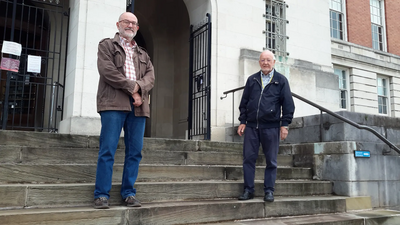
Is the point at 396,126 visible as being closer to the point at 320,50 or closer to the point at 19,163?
the point at 320,50

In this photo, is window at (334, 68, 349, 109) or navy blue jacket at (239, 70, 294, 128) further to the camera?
window at (334, 68, 349, 109)

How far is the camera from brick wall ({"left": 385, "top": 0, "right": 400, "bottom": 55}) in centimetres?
1775

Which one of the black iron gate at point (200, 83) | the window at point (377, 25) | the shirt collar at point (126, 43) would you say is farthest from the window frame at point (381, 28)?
the shirt collar at point (126, 43)

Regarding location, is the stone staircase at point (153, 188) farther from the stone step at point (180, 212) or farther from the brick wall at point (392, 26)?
the brick wall at point (392, 26)

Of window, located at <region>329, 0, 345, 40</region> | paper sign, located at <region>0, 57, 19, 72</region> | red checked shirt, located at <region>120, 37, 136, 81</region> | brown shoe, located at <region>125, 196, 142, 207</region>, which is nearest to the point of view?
brown shoe, located at <region>125, 196, 142, 207</region>

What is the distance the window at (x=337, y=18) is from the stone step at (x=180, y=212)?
12.1 metres

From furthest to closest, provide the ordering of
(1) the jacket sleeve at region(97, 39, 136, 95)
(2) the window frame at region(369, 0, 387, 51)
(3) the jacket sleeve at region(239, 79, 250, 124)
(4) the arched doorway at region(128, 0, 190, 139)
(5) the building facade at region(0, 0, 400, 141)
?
(2) the window frame at region(369, 0, 387, 51), (4) the arched doorway at region(128, 0, 190, 139), (5) the building facade at region(0, 0, 400, 141), (3) the jacket sleeve at region(239, 79, 250, 124), (1) the jacket sleeve at region(97, 39, 136, 95)

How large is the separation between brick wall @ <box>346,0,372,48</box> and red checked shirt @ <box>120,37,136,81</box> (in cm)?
1414

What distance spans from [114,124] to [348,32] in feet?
48.6

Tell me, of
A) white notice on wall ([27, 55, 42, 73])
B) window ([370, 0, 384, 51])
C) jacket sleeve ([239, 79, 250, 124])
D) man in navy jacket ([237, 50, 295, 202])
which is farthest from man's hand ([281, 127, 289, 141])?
window ([370, 0, 384, 51])

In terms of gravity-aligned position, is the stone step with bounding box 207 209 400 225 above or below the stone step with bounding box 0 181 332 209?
below

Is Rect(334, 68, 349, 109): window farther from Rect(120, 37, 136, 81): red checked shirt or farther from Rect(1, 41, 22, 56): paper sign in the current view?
Rect(120, 37, 136, 81): red checked shirt

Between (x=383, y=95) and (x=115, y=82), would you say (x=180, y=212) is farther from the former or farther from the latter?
(x=383, y=95)

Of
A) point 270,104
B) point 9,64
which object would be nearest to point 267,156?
point 270,104
